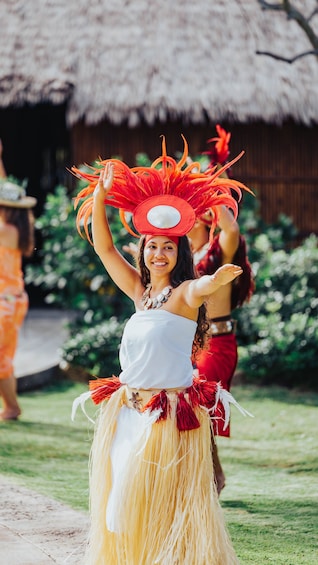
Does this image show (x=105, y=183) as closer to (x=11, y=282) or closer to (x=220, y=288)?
(x=220, y=288)

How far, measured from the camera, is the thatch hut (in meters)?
11.3

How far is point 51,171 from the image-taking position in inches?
559

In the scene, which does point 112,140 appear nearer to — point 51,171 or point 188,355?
point 51,171

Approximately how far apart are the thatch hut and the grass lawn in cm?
386

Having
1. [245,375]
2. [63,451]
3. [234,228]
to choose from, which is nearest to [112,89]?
[245,375]

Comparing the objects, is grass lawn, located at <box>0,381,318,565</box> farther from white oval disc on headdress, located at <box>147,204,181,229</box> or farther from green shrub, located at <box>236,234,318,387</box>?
white oval disc on headdress, located at <box>147,204,181,229</box>

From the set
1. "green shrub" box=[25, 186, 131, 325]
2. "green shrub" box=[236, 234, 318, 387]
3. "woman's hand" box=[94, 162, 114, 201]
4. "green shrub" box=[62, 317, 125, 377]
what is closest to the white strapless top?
"woman's hand" box=[94, 162, 114, 201]

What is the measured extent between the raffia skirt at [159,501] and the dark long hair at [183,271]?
413 millimetres

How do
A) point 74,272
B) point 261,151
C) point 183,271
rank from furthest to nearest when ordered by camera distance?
1. point 261,151
2. point 74,272
3. point 183,271

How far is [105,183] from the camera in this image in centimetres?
367

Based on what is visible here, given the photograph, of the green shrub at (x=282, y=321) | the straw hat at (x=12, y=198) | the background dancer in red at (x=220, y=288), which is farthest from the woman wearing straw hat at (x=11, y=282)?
Answer: the green shrub at (x=282, y=321)

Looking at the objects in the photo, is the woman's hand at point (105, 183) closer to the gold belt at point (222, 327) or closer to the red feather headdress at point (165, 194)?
the red feather headdress at point (165, 194)

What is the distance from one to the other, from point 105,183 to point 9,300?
11.7ft

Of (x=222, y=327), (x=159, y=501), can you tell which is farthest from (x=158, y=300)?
(x=222, y=327)
